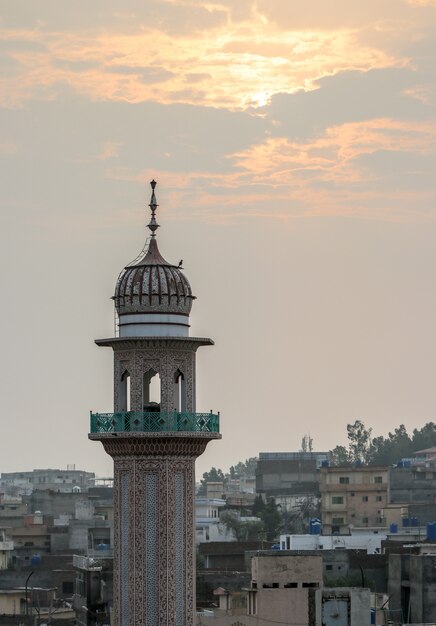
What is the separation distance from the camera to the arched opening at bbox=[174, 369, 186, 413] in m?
38.0

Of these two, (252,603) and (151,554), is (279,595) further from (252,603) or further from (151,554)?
(151,554)

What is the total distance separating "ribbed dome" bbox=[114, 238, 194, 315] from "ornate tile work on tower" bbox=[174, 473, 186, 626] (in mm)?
3011

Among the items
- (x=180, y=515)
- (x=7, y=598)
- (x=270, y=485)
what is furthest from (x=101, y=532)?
(x=180, y=515)

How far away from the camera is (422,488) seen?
132 meters

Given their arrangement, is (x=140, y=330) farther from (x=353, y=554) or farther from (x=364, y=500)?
(x=364, y=500)

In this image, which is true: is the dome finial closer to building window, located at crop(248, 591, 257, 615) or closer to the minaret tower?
the minaret tower

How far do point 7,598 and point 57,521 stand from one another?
40.8m

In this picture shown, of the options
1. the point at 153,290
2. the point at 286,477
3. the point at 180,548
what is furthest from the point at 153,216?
the point at 286,477

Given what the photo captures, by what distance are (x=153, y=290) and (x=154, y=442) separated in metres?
2.69

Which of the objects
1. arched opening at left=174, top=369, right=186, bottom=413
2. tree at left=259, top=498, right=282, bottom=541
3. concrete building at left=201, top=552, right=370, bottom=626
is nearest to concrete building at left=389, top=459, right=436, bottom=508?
tree at left=259, top=498, right=282, bottom=541

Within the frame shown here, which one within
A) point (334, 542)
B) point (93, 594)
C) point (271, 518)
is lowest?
point (93, 594)

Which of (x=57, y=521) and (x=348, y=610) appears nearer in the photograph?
(x=348, y=610)

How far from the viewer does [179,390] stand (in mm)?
38062

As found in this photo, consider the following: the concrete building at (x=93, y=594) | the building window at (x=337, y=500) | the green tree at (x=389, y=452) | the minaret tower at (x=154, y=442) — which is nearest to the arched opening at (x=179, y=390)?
the minaret tower at (x=154, y=442)
